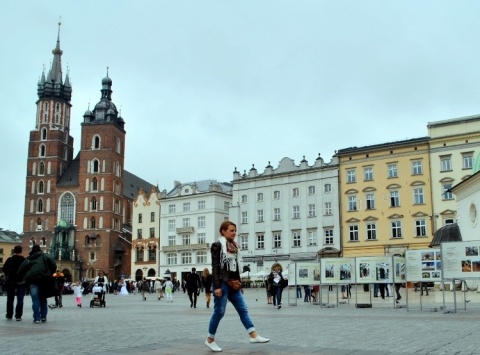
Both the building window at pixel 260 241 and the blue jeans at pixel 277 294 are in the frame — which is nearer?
the blue jeans at pixel 277 294

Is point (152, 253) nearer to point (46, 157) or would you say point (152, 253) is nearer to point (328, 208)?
point (328, 208)

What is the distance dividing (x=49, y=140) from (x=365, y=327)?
10576 cm

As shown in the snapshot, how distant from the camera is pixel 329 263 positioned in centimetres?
2284

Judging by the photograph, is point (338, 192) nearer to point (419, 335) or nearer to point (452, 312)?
point (452, 312)

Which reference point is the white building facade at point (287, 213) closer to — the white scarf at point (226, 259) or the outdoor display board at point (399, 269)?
the outdoor display board at point (399, 269)

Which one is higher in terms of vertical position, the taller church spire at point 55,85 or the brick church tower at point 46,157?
the taller church spire at point 55,85

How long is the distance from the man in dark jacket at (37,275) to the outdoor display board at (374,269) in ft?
39.7

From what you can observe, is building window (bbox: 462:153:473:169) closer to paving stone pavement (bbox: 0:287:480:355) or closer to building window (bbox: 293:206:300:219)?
building window (bbox: 293:206:300:219)

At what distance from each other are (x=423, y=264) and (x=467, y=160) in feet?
129

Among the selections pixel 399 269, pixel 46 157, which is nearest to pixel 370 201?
pixel 399 269

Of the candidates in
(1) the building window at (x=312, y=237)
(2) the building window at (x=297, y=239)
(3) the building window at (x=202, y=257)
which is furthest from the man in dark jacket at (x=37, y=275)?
(3) the building window at (x=202, y=257)

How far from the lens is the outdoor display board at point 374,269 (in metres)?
21.2

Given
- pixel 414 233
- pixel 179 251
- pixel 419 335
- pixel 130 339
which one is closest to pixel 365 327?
pixel 419 335

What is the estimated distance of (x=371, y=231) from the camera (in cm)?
6009
